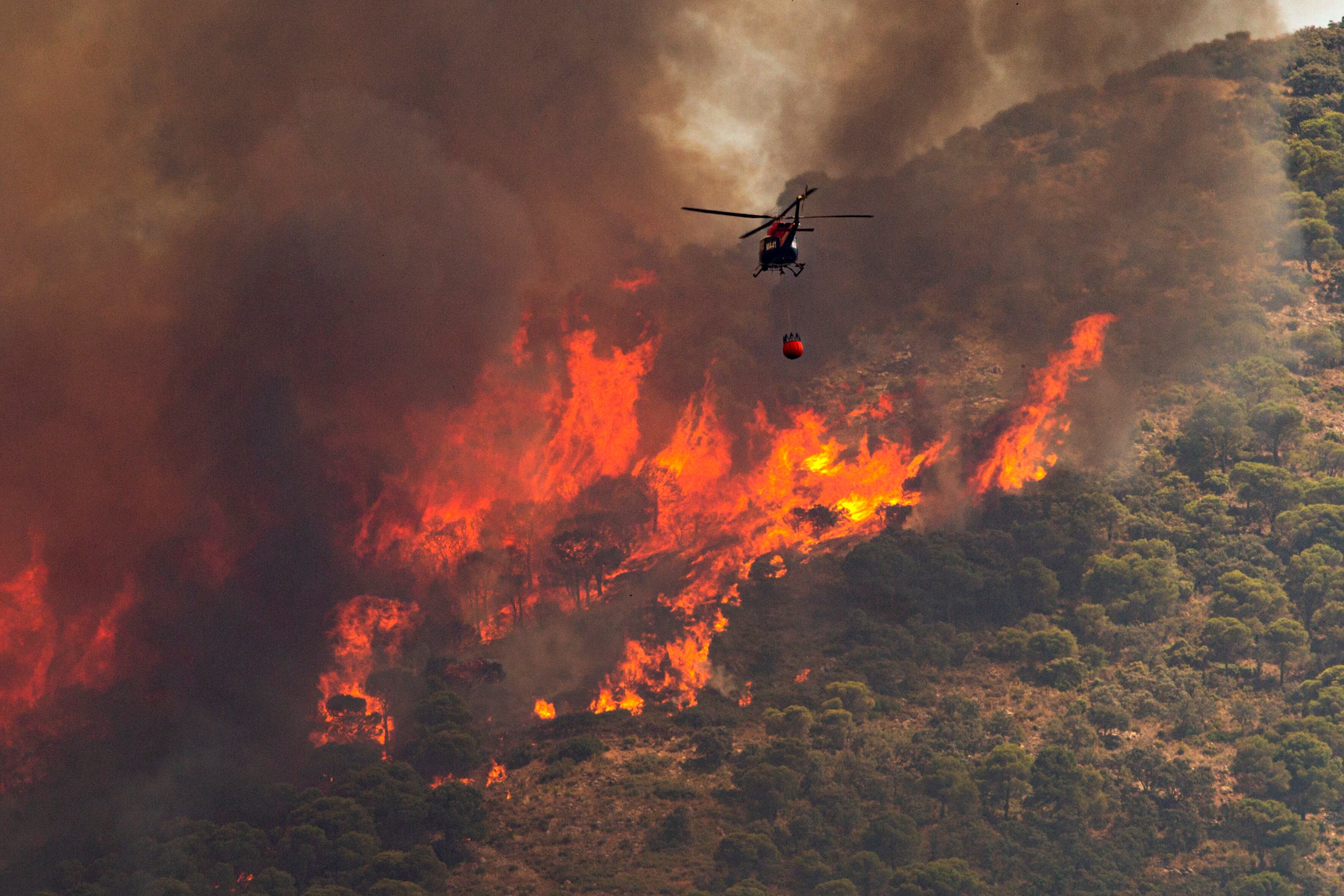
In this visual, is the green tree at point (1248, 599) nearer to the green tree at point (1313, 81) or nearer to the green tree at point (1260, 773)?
the green tree at point (1260, 773)

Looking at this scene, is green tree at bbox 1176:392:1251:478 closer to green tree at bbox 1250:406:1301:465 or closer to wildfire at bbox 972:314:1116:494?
green tree at bbox 1250:406:1301:465

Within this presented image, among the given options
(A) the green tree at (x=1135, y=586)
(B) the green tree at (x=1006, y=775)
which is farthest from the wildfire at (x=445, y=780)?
(A) the green tree at (x=1135, y=586)

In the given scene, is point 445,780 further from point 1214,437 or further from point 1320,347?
point 1320,347

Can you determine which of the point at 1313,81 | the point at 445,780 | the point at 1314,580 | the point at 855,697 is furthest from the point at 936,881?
the point at 1313,81

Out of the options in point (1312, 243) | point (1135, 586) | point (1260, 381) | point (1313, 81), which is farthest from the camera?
point (1313, 81)

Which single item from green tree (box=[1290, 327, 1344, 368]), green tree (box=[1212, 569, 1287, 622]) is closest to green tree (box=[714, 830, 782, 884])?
green tree (box=[1212, 569, 1287, 622])

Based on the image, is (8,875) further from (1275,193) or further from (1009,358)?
(1275,193)
